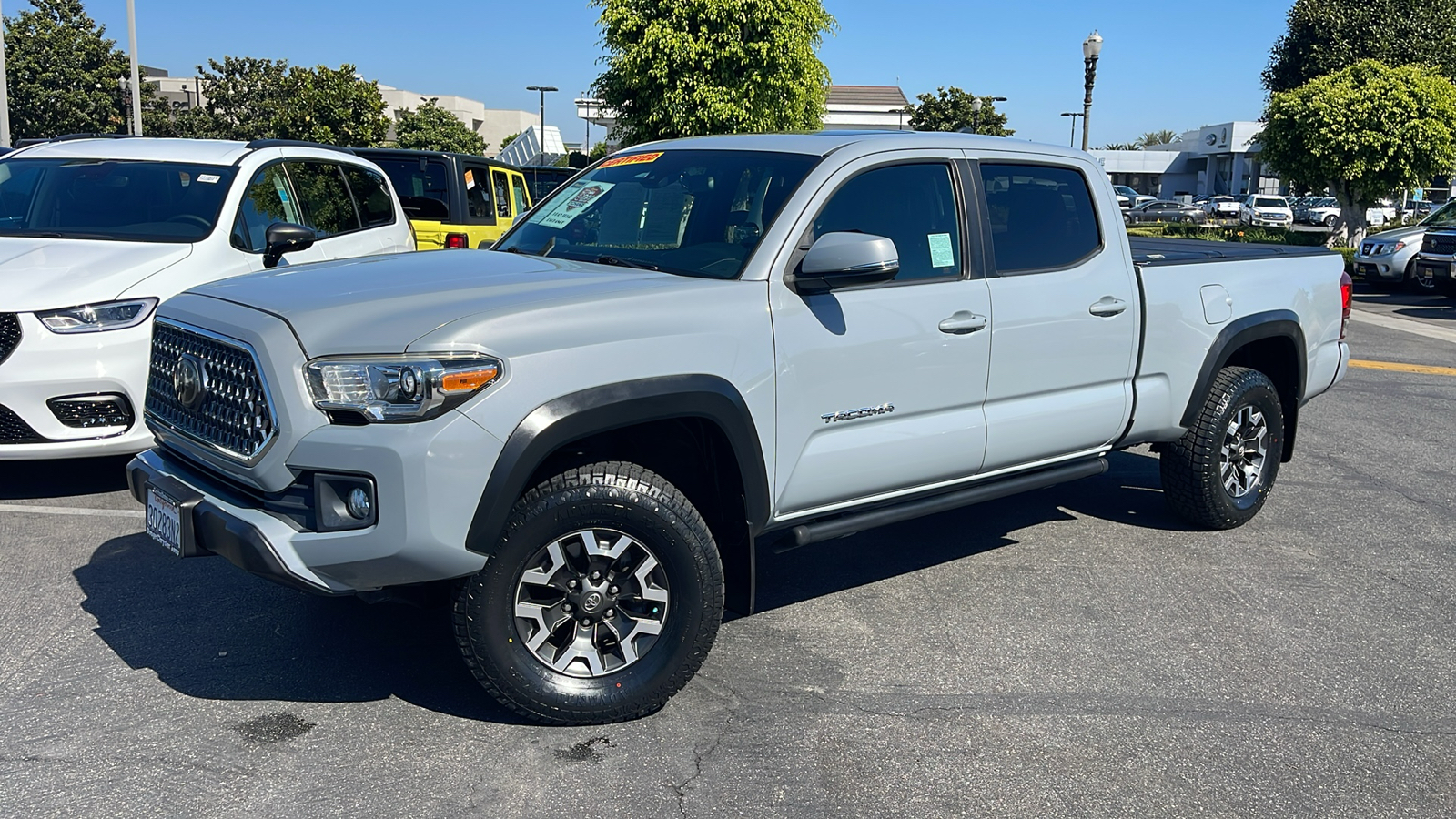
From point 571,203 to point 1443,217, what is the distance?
805 inches

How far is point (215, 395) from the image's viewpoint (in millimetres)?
3713

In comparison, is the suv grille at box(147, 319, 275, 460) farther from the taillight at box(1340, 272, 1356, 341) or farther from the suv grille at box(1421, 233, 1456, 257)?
the suv grille at box(1421, 233, 1456, 257)

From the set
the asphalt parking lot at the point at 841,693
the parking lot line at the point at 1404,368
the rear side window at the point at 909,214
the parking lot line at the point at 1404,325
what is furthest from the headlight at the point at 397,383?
the parking lot line at the point at 1404,325

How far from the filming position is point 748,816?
3.25 m

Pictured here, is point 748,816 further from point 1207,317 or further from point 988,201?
point 1207,317

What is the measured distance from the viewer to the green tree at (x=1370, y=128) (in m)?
24.7

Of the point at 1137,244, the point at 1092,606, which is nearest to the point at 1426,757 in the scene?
the point at 1092,606

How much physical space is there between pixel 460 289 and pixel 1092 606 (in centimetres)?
291

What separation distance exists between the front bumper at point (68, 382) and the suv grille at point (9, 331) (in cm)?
3

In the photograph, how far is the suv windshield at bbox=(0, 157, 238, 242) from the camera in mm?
6832

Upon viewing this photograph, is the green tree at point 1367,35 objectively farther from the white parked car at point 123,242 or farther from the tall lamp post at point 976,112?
the white parked car at point 123,242

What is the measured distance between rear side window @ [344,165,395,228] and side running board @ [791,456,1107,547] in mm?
5401

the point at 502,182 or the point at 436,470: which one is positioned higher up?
the point at 502,182

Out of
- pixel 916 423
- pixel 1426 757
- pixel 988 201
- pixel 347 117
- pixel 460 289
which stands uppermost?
pixel 347 117
